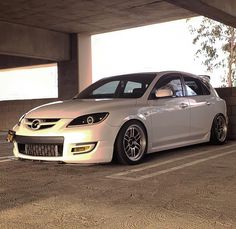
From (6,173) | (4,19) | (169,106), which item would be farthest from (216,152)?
(4,19)

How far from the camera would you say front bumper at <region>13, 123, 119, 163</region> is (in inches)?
234

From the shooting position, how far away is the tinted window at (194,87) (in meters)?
8.00

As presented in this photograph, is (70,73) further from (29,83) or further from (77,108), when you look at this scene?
(77,108)

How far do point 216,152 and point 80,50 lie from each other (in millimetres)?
13765

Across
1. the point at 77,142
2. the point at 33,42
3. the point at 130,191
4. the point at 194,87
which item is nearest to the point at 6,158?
the point at 77,142

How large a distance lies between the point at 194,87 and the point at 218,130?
1029 millimetres

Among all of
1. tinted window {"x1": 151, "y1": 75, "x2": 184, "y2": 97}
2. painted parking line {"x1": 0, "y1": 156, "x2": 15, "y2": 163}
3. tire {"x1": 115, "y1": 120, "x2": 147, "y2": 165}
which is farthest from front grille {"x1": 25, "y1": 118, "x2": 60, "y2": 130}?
tinted window {"x1": 151, "y1": 75, "x2": 184, "y2": 97}

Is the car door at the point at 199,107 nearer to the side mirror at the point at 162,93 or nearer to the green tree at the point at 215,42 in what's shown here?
the side mirror at the point at 162,93

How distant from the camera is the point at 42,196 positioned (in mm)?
4695

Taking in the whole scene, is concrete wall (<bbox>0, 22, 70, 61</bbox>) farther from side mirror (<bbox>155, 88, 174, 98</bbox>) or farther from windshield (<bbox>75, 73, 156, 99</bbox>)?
side mirror (<bbox>155, 88, 174, 98</bbox>)

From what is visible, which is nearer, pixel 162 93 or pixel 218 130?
pixel 162 93

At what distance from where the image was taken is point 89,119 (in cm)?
612

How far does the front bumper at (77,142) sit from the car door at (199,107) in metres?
2.15

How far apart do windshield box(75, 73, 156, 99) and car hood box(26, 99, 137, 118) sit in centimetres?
47
